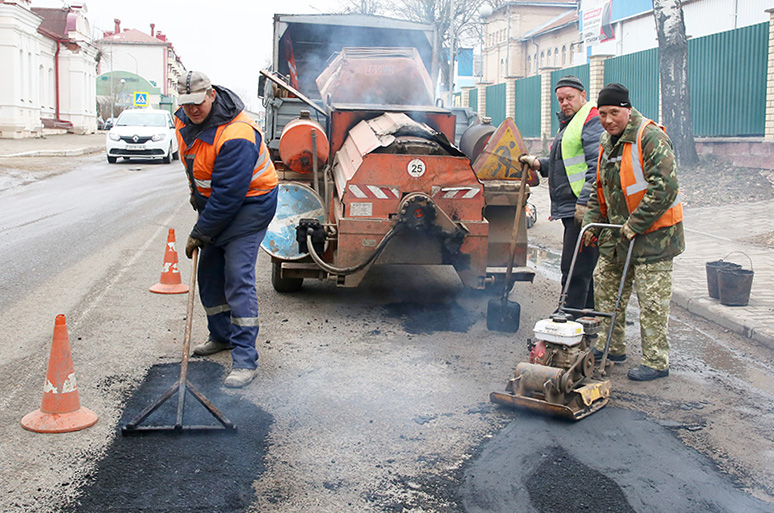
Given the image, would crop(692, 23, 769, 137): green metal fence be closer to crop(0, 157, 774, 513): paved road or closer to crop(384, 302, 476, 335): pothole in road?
crop(0, 157, 774, 513): paved road

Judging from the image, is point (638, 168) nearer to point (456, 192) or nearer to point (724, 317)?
point (456, 192)

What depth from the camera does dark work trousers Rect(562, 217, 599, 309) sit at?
5719 millimetres

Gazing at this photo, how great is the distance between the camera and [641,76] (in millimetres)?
21484

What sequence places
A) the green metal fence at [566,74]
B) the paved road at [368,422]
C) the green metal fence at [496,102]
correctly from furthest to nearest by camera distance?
the green metal fence at [496,102], the green metal fence at [566,74], the paved road at [368,422]

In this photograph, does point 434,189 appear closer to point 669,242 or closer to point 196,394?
point 669,242

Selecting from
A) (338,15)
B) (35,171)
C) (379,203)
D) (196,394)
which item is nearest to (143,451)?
(196,394)

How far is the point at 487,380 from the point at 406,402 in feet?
2.23

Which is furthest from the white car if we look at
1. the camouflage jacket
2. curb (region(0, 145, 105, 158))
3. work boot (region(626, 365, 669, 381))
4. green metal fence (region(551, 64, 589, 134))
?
work boot (region(626, 365, 669, 381))

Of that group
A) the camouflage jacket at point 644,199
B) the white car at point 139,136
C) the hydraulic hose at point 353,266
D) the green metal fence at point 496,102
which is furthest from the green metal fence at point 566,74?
the camouflage jacket at point 644,199

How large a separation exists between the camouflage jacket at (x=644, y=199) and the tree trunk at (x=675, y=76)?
11.4 m

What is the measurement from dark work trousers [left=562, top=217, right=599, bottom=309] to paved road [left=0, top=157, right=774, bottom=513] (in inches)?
20.5

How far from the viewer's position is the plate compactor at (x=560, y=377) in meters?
4.17

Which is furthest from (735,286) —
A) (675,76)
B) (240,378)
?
(675,76)

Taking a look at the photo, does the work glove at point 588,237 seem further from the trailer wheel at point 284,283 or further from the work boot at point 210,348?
the trailer wheel at point 284,283
